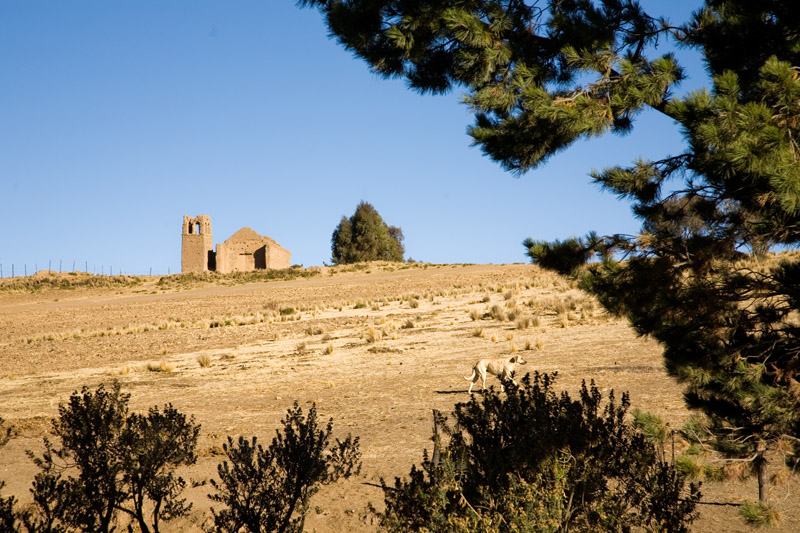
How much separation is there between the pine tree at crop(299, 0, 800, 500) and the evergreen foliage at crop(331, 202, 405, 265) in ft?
247

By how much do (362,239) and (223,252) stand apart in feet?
61.7

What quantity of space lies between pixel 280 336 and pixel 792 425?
22058 millimetres

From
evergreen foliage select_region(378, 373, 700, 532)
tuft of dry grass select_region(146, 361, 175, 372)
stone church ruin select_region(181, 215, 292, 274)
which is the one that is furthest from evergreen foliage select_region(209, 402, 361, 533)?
stone church ruin select_region(181, 215, 292, 274)

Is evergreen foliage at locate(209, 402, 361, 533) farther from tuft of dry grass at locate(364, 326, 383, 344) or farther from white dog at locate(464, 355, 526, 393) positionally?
tuft of dry grass at locate(364, 326, 383, 344)

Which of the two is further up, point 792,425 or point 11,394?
point 792,425

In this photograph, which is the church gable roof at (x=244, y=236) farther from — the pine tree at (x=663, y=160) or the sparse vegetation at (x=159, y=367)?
the pine tree at (x=663, y=160)

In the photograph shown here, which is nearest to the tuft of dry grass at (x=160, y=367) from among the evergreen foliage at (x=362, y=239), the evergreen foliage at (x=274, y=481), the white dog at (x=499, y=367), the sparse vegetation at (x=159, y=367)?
the sparse vegetation at (x=159, y=367)

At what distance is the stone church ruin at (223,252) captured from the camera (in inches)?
2753

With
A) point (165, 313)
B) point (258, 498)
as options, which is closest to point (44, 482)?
point (258, 498)

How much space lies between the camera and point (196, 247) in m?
70.0

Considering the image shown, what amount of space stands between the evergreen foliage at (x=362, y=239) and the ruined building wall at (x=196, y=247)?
60.3ft

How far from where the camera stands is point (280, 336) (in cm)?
2658

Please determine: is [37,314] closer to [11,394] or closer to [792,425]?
[11,394]

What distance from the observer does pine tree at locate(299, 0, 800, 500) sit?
5848 millimetres
